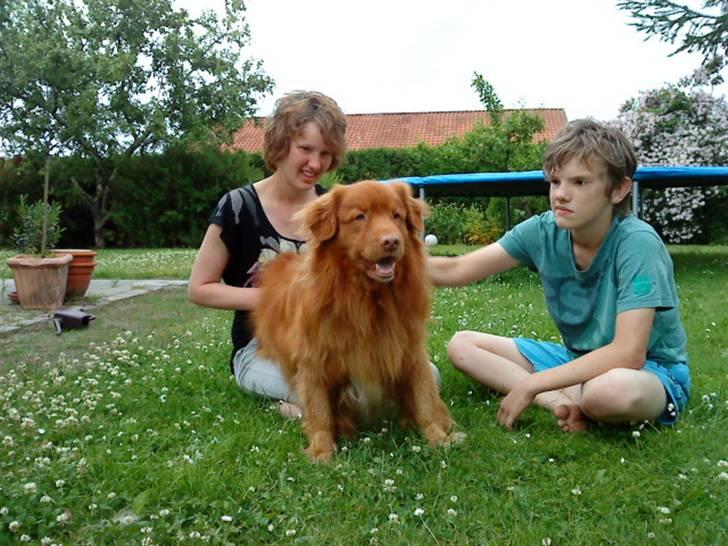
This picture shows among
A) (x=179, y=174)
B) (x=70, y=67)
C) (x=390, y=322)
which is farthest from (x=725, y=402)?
(x=70, y=67)

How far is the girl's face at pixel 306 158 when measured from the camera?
3510 millimetres

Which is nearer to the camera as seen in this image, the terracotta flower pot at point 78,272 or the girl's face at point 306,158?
the girl's face at point 306,158

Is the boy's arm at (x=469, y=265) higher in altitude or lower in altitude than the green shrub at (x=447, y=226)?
higher

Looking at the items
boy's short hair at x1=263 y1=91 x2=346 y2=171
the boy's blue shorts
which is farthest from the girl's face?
the boy's blue shorts

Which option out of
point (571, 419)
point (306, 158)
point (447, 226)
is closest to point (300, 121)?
point (306, 158)

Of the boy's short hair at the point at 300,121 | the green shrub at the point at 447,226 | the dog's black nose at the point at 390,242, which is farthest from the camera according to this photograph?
the green shrub at the point at 447,226

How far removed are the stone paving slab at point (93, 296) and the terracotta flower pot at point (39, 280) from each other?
0.16 metres

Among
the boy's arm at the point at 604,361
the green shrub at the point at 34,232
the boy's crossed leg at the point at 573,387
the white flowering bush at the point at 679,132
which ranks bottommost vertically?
the boy's crossed leg at the point at 573,387

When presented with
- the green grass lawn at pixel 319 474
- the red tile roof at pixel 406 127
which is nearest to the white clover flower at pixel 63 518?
the green grass lawn at pixel 319 474

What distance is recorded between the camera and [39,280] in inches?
305

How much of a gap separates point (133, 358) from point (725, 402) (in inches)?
155

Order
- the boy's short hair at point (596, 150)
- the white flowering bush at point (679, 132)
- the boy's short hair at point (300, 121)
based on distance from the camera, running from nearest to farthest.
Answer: the boy's short hair at point (596, 150)
the boy's short hair at point (300, 121)
the white flowering bush at point (679, 132)

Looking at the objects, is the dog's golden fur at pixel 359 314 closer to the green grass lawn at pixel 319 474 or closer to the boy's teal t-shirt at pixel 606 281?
the green grass lawn at pixel 319 474

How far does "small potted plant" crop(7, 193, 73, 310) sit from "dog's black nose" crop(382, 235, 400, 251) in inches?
242
